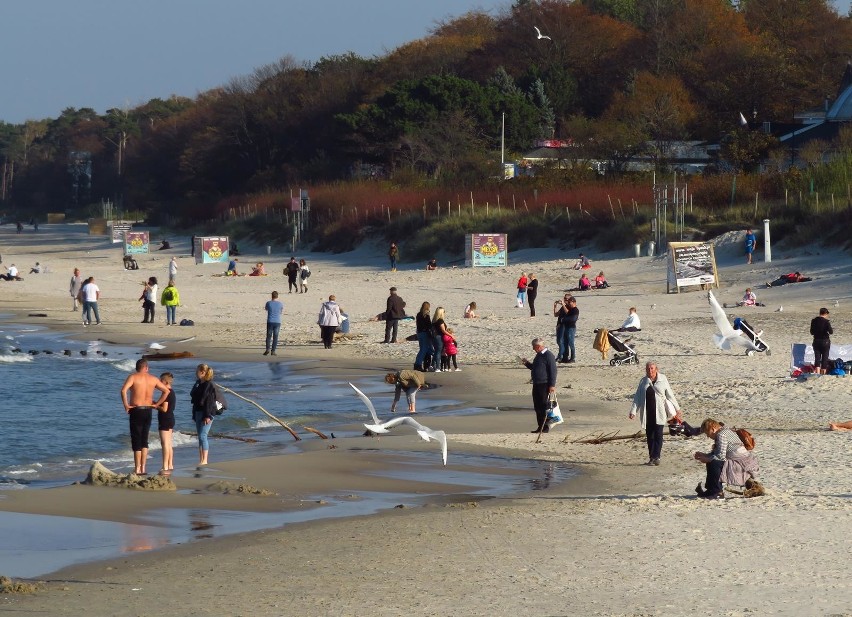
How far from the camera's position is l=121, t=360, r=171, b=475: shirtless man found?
13.7 metres

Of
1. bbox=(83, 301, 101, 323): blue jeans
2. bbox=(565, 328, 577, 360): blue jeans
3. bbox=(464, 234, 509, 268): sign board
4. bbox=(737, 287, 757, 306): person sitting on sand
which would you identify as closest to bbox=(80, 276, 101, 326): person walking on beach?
bbox=(83, 301, 101, 323): blue jeans

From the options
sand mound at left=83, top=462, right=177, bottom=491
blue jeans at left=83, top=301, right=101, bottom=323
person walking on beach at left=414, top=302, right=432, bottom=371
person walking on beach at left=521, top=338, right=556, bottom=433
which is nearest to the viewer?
sand mound at left=83, top=462, right=177, bottom=491

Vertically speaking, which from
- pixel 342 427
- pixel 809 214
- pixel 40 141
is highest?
pixel 40 141

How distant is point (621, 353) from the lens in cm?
2323

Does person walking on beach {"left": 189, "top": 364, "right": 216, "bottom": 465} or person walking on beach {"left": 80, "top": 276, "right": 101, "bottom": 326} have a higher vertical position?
person walking on beach {"left": 80, "top": 276, "right": 101, "bottom": 326}

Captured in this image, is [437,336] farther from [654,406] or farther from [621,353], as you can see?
[654,406]

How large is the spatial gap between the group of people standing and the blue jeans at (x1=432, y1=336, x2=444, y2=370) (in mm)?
8505

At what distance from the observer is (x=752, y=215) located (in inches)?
1722

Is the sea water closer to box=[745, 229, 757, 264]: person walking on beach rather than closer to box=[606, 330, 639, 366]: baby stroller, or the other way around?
box=[606, 330, 639, 366]: baby stroller

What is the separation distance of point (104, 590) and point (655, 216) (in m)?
36.3

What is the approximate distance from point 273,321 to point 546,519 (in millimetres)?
15519

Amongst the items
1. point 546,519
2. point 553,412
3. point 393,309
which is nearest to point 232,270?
point 393,309

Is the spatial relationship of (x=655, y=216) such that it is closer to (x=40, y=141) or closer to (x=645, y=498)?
(x=645, y=498)

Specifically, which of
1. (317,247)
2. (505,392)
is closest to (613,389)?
(505,392)
